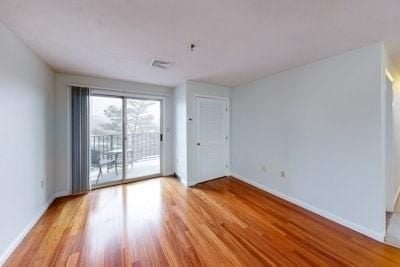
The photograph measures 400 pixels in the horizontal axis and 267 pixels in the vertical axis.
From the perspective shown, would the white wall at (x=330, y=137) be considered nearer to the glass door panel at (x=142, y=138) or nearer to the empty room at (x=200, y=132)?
the empty room at (x=200, y=132)

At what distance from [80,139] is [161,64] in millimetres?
2065

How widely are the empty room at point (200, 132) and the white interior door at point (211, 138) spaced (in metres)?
0.05

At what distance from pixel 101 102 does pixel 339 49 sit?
3.99 meters

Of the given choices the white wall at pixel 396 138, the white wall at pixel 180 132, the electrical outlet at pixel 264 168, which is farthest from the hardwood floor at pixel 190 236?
the white wall at pixel 396 138

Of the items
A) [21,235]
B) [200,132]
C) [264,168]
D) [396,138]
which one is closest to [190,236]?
[21,235]

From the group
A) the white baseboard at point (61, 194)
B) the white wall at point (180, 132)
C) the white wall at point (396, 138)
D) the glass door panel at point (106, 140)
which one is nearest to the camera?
the white wall at point (396, 138)

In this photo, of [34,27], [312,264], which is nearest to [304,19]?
[312,264]

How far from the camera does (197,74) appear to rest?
329 cm

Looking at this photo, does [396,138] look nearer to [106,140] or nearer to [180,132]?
[180,132]

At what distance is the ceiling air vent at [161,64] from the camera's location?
2584 millimetres

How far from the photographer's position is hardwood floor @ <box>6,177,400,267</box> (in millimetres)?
1715

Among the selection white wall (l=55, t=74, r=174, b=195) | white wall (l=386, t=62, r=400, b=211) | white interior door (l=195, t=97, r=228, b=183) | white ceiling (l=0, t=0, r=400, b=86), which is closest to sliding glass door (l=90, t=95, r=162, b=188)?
white wall (l=55, t=74, r=174, b=195)

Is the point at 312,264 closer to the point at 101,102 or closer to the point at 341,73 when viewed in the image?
the point at 341,73

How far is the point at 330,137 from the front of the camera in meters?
2.45
